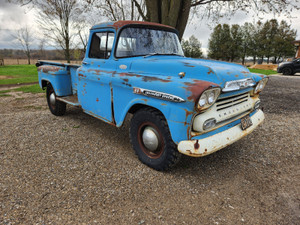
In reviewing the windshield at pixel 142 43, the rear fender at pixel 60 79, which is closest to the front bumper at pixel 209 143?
the windshield at pixel 142 43

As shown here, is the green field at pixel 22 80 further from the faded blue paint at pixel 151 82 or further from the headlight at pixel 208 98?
the headlight at pixel 208 98

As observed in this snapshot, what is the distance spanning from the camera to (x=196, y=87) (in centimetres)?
201

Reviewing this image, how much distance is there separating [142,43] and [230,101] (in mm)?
1620

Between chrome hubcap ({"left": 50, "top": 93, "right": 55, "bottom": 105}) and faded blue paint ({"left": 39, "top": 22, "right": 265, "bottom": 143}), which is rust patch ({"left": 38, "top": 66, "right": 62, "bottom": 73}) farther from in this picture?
faded blue paint ({"left": 39, "top": 22, "right": 265, "bottom": 143})

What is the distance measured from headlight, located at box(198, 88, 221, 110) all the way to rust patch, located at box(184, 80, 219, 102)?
0.06 metres

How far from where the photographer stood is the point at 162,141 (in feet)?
8.23

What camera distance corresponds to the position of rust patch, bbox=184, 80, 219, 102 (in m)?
1.97

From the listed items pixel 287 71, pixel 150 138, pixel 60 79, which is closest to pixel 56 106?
pixel 60 79

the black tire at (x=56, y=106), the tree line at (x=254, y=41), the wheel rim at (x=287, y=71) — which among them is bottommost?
the black tire at (x=56, y=106)

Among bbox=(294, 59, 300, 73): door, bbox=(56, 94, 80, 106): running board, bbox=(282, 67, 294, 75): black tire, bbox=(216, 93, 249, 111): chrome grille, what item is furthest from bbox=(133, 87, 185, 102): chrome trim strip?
bbox=(294, 59, 300, 73): door

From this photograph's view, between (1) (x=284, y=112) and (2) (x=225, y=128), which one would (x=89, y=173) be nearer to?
(2) (x=225, y=128)

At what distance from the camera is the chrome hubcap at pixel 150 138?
100 inches

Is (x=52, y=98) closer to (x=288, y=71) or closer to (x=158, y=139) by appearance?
(x=158, y=139)

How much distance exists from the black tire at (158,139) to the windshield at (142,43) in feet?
3.39
